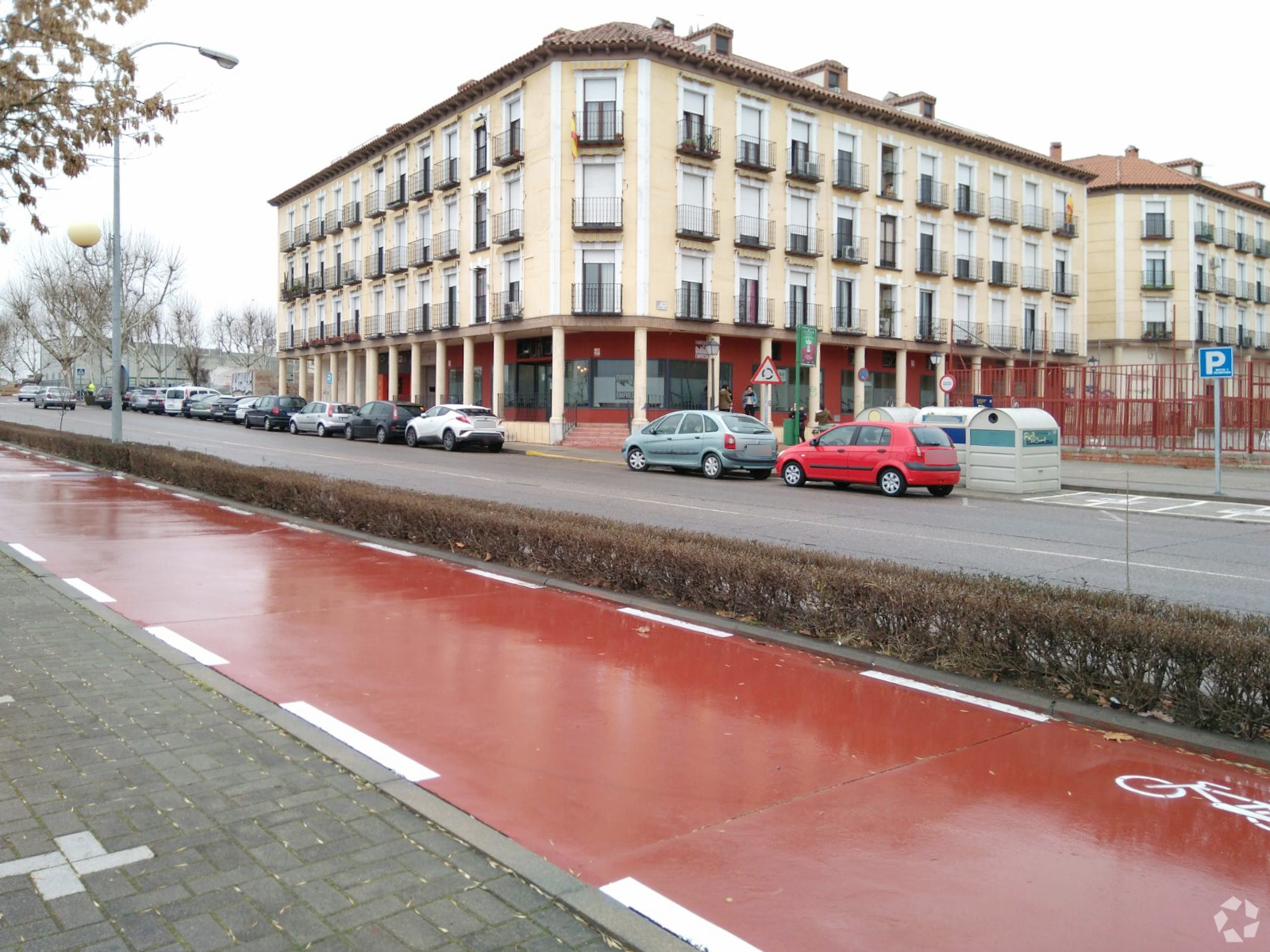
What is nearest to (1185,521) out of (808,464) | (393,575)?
(808,464)

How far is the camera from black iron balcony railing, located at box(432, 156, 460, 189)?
41.1 metres

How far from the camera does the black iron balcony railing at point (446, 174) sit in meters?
41.1

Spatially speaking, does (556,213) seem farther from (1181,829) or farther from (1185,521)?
(1181,829)

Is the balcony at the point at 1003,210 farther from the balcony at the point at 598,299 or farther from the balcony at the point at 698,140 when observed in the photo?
the balcony at the point at 598,299

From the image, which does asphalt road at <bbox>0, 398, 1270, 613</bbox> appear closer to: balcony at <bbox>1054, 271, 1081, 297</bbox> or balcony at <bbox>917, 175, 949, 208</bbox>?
balcony at <bbox>917, 175, 949, 208</bbox>

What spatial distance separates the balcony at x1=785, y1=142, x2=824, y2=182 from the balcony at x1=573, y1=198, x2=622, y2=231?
7804 millimetres

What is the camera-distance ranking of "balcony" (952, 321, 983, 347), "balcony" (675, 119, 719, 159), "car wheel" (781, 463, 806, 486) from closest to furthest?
"car wheel" (781, 463, 806, 486)
"balcony" (675, 119, 719, 159)
"balcony" (952, 321, 983, 347)

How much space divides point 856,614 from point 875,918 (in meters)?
3.55

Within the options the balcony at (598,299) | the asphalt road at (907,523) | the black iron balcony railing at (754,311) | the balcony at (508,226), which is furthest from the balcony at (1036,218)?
the asphalt road at (907,523)

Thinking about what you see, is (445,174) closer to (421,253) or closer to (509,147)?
(421,253)

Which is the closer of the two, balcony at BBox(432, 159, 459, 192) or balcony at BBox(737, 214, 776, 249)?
balcony at BBox(737, 214, 776, 249)

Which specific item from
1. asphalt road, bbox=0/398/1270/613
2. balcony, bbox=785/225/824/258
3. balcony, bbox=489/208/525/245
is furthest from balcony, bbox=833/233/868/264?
asphalt road, bbox=0/398/1270/613

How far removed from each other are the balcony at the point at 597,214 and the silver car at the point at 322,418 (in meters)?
11.3

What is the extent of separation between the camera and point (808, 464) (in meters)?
21.1
